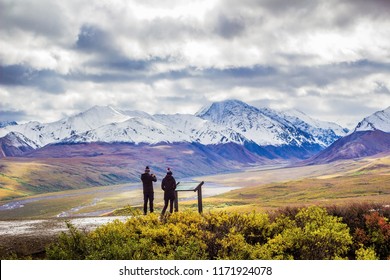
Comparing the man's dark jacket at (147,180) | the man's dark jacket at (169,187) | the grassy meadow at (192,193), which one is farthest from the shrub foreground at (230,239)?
the grassy meadow at (192,193)

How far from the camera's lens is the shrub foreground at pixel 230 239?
10.7 m

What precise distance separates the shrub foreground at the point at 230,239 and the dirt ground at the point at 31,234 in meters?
2.01

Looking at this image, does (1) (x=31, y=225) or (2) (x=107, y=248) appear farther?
(1) (x=31, y=225)

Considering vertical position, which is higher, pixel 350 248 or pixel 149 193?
pixel 149 193

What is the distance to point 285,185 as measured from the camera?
308ft

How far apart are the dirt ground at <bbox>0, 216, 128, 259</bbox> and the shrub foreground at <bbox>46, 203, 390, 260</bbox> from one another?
201 cm

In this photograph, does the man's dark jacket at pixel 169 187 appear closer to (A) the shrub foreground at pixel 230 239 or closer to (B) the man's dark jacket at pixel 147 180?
(B) the man's dark jacket at pixel 147 180

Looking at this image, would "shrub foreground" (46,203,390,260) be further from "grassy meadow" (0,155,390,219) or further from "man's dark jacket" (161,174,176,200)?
"grassy meadow" (0,155,390,219)

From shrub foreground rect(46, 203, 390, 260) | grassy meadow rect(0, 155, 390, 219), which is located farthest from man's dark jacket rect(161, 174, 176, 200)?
grassy meadow rect(0, 155, 390, 219)

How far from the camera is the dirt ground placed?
44.8 feet

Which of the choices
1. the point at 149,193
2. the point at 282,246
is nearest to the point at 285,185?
the point at 149,193

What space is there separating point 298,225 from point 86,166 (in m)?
182

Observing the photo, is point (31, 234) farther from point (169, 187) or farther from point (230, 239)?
point (230, 239)
